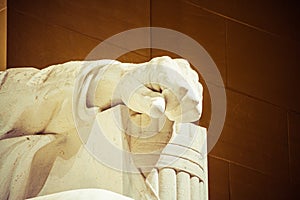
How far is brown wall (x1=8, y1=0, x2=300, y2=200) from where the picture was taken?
8.73ft

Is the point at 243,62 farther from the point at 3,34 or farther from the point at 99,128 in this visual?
the point at 99,128

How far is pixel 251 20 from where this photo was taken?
3.00m

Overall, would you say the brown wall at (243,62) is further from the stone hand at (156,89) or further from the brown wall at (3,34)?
the stone hand at (156,89)

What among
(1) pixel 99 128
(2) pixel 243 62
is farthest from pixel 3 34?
(2) pixel 243 62

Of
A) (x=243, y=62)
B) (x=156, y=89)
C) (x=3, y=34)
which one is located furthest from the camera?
(x=243, y=62)

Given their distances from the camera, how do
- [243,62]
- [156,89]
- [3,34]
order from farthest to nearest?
[243,62] → [3,34] → [156,89]

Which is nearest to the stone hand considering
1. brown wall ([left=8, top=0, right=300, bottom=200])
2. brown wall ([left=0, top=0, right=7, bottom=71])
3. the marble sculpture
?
the marble sculpture

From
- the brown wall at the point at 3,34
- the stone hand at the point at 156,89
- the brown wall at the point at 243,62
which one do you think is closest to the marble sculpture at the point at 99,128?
the stone hand at the point at 156,89

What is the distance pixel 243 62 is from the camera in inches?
116

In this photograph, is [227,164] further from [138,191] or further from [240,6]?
[138,191]

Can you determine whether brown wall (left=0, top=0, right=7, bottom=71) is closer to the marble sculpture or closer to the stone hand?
the marble sculpture

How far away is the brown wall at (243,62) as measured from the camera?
266 centimetres

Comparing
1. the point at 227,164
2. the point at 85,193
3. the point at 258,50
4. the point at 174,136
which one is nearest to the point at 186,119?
the point at 174,136

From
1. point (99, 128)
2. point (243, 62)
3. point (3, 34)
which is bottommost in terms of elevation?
point (99, 128)
